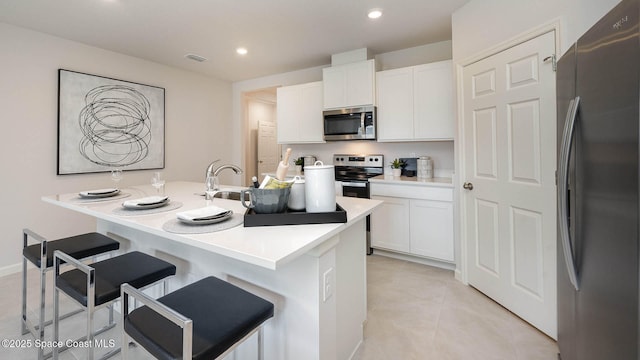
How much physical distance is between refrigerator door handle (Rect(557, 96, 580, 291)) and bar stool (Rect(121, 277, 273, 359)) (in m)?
1.24

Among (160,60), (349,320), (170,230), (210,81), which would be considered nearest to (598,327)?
(349,320)

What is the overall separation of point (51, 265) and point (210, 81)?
12.4ft

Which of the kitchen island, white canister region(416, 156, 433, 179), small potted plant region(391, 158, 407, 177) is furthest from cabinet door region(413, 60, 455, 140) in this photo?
the kitchen island

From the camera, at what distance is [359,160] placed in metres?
3.93

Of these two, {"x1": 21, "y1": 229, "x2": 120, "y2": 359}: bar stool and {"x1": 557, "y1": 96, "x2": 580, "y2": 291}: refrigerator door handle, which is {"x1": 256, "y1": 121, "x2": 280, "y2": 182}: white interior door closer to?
{"x1": 21, "y1": 229, "x2": 120, "y2": 359}: bar stool

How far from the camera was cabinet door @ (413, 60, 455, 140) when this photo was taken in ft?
9.85

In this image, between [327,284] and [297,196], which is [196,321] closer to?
[327,284]

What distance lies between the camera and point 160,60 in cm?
389

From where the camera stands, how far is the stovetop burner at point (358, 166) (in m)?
3.77

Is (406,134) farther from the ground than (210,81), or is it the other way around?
(210,81)


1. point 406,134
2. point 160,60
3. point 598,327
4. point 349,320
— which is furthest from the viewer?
point 160,60

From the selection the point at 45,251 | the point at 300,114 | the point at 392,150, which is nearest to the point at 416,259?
the point at 392,150

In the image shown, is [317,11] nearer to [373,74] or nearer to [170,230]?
[373,74]

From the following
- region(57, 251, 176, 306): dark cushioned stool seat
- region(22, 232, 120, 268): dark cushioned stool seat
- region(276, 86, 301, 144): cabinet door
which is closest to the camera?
region(57, 251, 176, 306): dark cushioned stool seat
